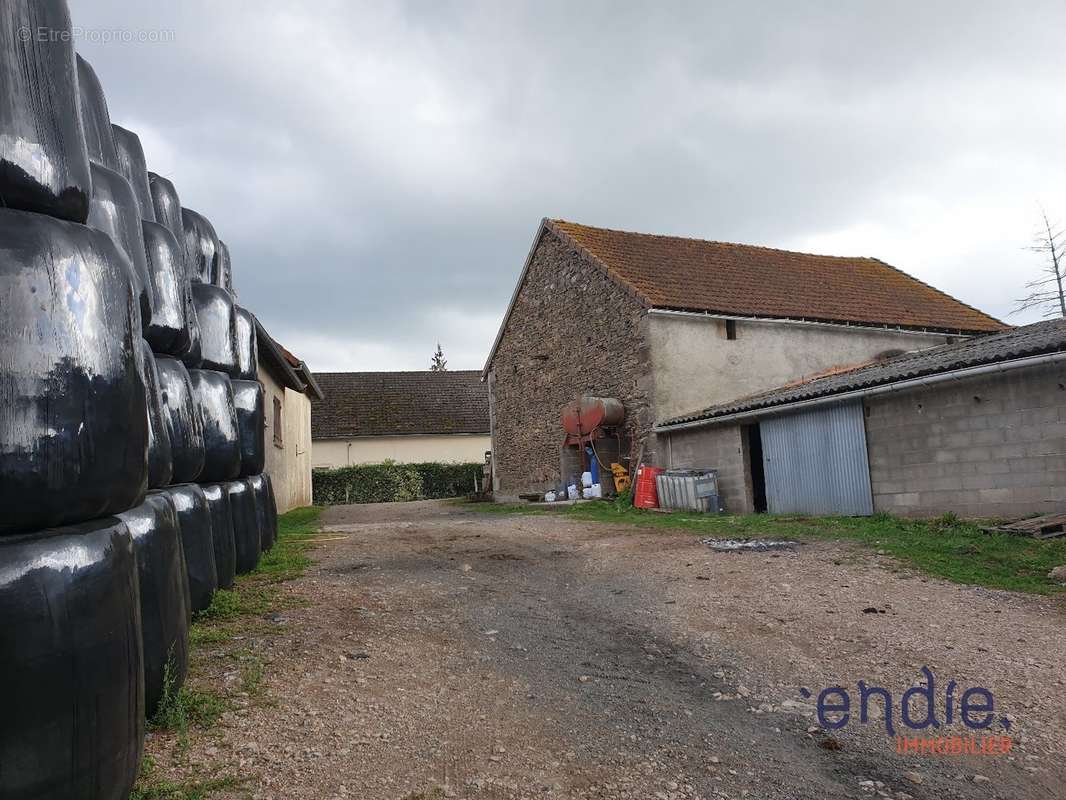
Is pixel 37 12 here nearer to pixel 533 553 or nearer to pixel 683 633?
pixel 683 633

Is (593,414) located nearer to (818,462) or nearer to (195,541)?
(818,462)

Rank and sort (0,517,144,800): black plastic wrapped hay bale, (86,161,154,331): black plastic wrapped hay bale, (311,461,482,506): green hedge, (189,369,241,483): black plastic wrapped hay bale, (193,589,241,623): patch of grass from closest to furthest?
(0,517,144,800): black plastic wrapped hay bale < (86,161,154,331): black plastic wrapped hay bale < (193,589,241,623): patch of grass < (189,369,241,483): black plastic wrapped hay bale < (311,461,482,506): green hedge

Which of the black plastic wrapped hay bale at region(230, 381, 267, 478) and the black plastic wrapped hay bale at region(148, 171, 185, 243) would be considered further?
the black plastic wrapped hay bale at region(230, 381, 267, 478)

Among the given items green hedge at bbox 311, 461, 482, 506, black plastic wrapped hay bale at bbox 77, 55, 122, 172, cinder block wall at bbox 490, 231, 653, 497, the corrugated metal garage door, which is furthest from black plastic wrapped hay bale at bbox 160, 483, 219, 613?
green hedge at bbox 311, 461, 482, 506

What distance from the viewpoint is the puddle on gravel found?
7.47 metres

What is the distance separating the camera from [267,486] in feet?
24.2

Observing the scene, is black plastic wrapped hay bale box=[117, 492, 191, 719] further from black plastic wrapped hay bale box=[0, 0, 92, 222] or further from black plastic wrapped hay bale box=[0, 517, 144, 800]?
black plastic wrapped hay bale box=[0, 0, 92, 222]

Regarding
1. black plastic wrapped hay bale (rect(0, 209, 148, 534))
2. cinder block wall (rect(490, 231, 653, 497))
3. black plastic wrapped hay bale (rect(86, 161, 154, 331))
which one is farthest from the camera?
cinder block wall (rect(490, 231, 653, 497))

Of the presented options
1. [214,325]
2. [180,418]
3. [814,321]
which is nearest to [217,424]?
[214,325]

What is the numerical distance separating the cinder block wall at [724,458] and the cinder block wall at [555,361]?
114cm

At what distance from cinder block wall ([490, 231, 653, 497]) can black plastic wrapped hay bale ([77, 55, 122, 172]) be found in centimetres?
1165

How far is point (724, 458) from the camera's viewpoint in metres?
12.8

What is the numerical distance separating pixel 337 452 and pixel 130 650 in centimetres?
2790

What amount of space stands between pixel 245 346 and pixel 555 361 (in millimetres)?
12309
